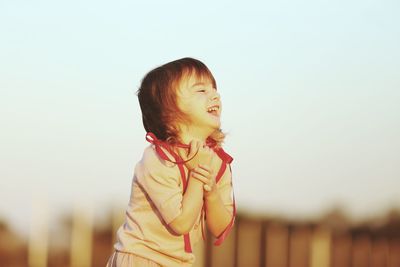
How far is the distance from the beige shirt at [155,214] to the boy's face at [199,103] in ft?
0.58

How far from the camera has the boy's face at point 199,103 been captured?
2.61m

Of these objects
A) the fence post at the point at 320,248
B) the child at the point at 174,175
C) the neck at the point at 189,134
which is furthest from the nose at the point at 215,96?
the fence post at the point at 320,248

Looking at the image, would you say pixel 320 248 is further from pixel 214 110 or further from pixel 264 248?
pixel 214 110

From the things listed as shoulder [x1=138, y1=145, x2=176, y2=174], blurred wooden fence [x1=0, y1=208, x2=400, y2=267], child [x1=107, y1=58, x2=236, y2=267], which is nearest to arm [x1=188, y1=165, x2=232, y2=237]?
child [x1=107, y1=58, x2=236, y2=267]

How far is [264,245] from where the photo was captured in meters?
9.54

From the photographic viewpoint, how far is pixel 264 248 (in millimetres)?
9523

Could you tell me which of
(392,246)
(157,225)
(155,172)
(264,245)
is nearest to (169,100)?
(155,172)

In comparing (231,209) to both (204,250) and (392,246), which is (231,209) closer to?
(204,250)

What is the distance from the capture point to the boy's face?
2.61 meters

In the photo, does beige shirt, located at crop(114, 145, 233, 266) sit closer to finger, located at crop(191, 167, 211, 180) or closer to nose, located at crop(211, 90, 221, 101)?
finger, located at crop(191, 167, 211, 180)

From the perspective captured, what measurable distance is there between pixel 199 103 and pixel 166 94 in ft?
0.43

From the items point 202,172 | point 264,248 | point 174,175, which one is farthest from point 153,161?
point 264,248

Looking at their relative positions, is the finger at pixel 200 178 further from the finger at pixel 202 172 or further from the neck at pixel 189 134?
the neck at pixel 189 134

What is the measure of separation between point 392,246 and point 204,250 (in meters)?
4.58
